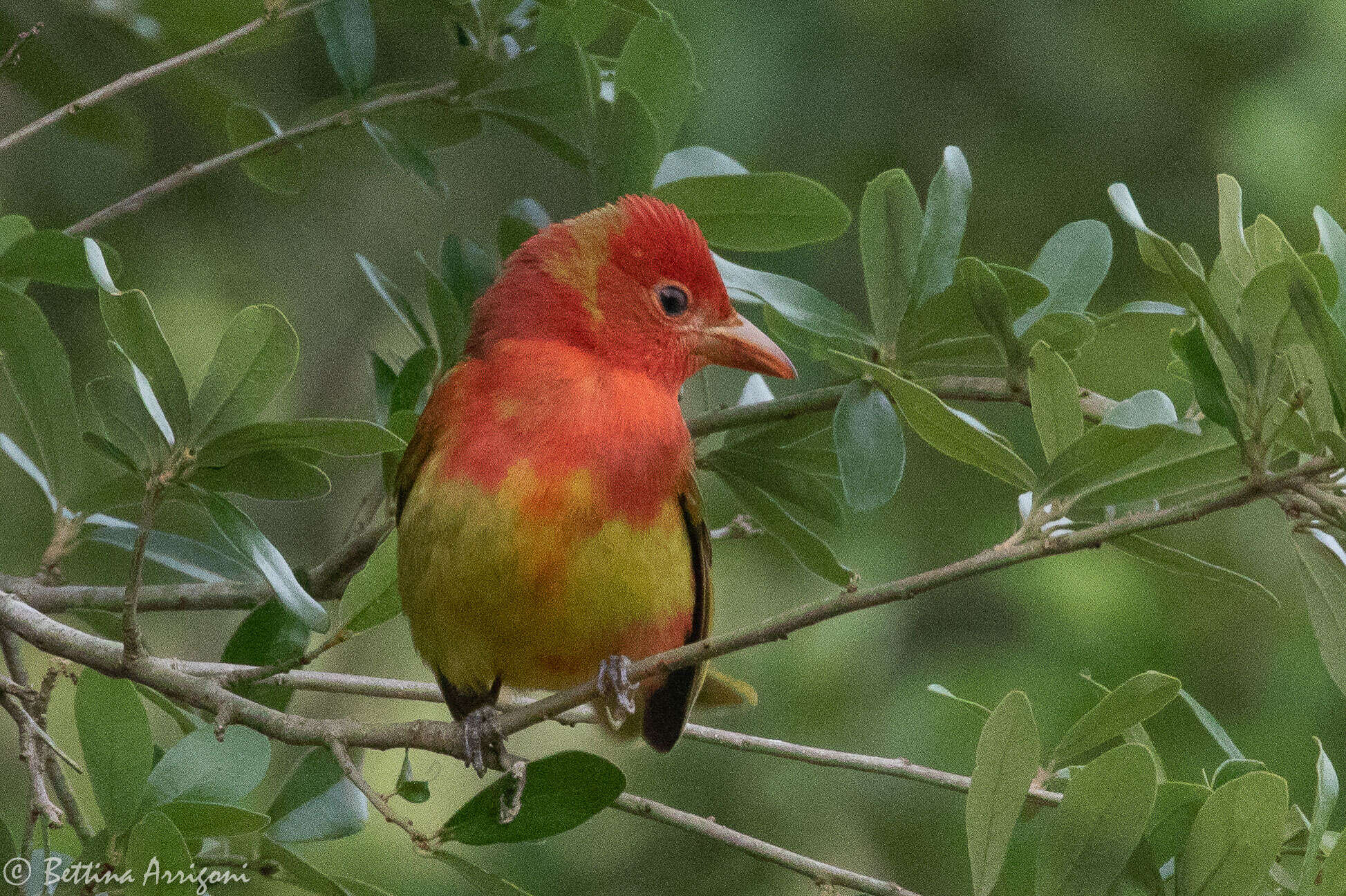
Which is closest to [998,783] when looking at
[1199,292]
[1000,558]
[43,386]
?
[1000,558]

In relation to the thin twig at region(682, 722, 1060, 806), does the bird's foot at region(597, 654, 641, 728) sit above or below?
above

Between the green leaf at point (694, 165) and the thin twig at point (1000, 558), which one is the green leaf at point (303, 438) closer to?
the thin twig at point (1000, 558)

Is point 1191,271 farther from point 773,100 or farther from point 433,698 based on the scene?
point 773,100

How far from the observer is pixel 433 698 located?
288 cm

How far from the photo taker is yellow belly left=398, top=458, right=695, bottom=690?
2.75 metres

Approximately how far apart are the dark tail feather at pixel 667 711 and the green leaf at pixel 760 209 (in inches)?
36.4

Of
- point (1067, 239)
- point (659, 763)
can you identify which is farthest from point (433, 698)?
point (659, 763)

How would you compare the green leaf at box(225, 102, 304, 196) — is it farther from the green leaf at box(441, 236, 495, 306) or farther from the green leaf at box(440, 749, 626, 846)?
the green leaf at box(440, 749, 626, 846)

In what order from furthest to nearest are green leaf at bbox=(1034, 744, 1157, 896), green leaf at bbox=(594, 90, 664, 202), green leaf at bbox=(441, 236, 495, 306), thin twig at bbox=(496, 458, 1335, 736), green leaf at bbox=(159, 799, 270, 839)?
green leaf at bbox=(441, 236, 495, 306) < green leaf at bbox=(594, 90, 664, 202) < green leaf at bbox=(159, 799, 270, 839) < green leaf at bbox=(1034, 744, 1157, 896) < thin twig at bbox=(496, 458, 1335, 736)

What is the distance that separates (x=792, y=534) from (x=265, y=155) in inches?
58.1

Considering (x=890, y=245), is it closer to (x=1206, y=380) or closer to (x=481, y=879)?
(x=1206, y=380)

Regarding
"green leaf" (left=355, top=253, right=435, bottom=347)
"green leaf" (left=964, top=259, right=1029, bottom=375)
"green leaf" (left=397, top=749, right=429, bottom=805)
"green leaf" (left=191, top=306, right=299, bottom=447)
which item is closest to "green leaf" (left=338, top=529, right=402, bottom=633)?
"green leaf" (left=397, top=749, right=429, bottom=805)

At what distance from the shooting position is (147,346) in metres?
2.20

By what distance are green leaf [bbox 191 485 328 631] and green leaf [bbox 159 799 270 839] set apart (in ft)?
1.06
